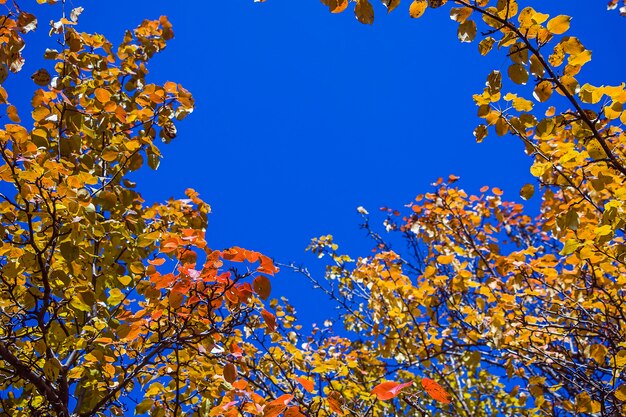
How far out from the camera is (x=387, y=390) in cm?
129

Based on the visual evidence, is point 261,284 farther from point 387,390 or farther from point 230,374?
point 387,390

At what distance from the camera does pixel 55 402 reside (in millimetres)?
2111

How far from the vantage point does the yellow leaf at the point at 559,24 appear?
1526 mm

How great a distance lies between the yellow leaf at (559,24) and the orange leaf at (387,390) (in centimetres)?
134

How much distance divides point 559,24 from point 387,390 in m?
1.41

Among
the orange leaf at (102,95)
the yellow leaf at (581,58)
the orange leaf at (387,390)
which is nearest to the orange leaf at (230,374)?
the orange leaf at (387,390)

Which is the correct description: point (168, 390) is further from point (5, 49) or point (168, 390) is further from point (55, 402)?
point (5, 49)

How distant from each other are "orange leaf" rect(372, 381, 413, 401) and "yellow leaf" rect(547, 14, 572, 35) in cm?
134

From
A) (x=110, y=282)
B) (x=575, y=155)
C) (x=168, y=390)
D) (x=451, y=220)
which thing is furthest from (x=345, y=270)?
(x=575, y=155)

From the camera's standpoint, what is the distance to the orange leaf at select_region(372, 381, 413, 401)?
1.24 meters

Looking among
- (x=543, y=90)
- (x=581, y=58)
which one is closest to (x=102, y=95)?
(x=543, y=90)

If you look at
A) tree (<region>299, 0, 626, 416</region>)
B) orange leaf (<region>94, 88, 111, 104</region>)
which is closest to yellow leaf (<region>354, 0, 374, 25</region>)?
tree (<region>299, 0, 626, 416</region>)

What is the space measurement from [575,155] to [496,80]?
438 mm

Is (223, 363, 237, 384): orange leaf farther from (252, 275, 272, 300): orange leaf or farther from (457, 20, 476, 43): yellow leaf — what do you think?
(457, 20, 476, 43): yellow leaf
